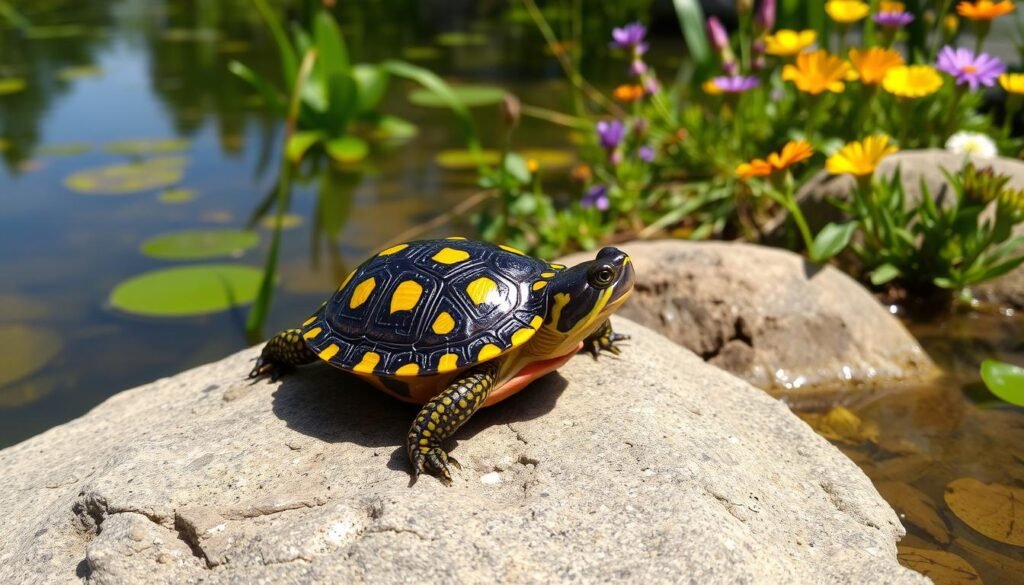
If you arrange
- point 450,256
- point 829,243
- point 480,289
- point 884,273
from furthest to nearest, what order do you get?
point 884,273 < point 829,243 < point 450,256 < point 480,289

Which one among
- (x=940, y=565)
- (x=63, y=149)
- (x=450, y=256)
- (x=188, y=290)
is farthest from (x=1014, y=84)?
(x=63, y=149)

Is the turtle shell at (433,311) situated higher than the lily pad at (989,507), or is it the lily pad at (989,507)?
the turtle shell at (433,311)

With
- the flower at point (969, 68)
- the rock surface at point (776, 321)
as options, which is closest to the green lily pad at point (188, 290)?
the rock surface at point (776, 321)

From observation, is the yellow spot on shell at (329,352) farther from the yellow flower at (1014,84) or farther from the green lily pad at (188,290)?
the yellow flower at (1014,84)

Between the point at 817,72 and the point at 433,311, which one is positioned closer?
the point at 433,311

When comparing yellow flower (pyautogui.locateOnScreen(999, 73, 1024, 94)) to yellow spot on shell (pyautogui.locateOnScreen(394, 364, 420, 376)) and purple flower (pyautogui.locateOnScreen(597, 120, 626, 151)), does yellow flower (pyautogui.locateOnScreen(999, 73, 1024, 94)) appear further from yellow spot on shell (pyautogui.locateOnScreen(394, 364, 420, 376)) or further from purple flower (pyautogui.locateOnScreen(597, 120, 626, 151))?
yellow spot on shell (pyautogui.locateOnScreen(394, 364, 420, 376))

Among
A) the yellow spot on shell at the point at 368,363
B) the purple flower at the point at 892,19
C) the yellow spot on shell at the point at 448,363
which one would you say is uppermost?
the purple flower at the point at 892,19

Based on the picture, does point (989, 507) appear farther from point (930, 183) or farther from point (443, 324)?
point (930, 183)
